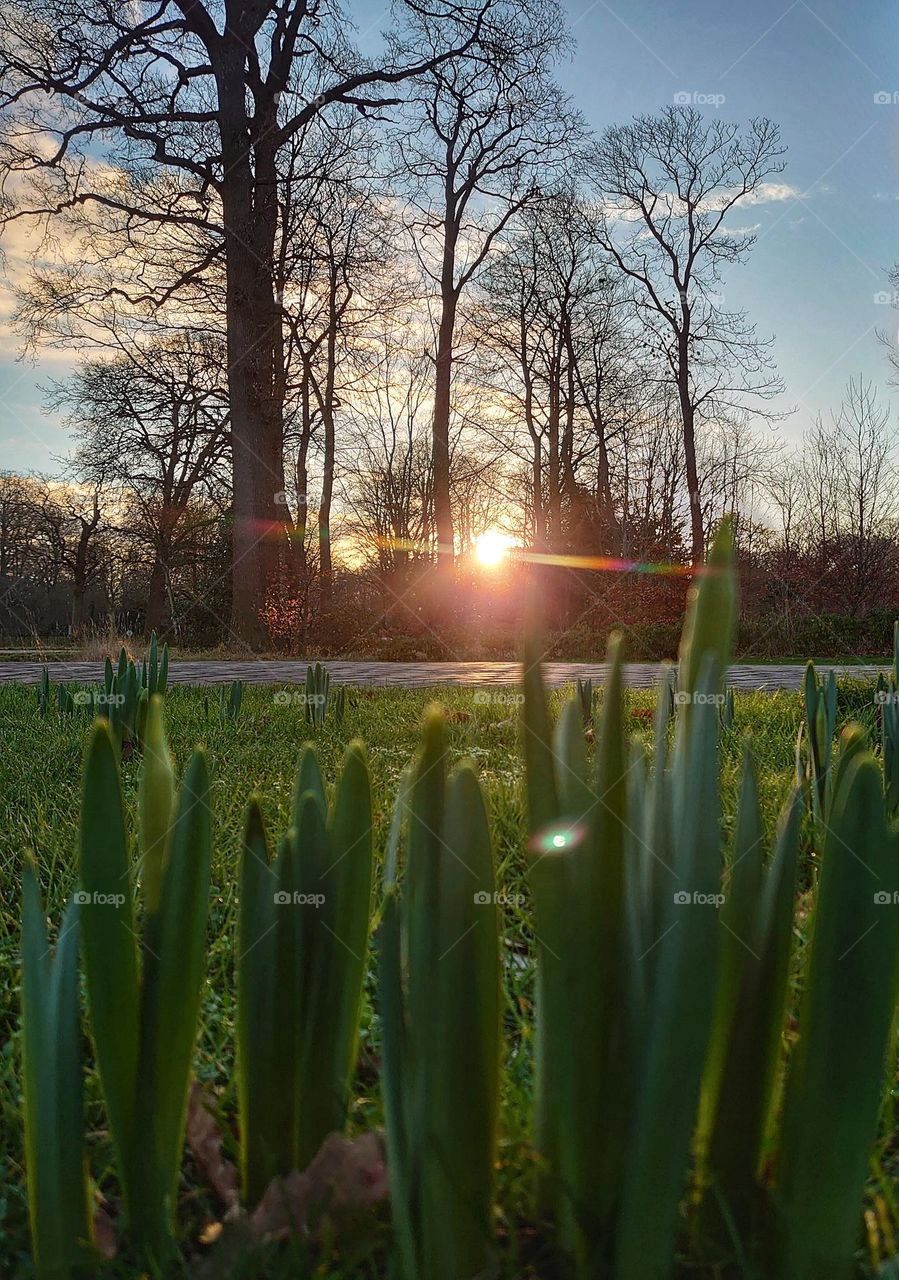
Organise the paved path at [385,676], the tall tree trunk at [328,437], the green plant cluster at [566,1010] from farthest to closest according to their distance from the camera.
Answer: the tall tree trunk at [328,437]
the paved path at [385,676]
the green plant cluster at [566,1010]

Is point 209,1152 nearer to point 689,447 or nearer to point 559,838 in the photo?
point 559,838

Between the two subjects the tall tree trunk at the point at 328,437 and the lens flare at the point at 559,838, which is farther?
the tall tree trunk at the point at 328,437

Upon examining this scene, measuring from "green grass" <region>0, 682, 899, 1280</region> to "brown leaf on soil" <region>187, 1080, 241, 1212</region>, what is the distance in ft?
0.08

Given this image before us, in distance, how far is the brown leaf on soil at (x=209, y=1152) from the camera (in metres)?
0.74

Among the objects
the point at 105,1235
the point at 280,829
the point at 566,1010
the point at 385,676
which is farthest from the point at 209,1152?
the point at 385,676

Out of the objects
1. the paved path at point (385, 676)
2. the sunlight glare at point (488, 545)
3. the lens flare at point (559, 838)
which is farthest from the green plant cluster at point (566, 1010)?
the sunlight glare at point (488, 545)

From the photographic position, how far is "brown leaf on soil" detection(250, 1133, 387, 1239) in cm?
65

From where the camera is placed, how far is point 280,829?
2.11 m

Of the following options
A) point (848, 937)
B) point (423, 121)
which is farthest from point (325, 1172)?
point (423, 121)

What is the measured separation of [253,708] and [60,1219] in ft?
15.3

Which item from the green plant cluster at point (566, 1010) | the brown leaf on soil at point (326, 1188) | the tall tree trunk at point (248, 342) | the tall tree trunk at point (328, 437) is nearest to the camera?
the green plant cluster at point (566, 1010)

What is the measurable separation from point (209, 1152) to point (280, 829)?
135 centimetres

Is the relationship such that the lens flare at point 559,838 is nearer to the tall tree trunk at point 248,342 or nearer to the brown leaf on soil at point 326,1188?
the brown leaf on soil at point 326,1188

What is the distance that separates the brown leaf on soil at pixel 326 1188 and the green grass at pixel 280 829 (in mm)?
20
